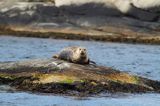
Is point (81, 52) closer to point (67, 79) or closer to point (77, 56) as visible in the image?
point (77, 56)

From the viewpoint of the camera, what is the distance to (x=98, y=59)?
31469 mm

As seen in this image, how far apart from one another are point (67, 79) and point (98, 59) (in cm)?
1449

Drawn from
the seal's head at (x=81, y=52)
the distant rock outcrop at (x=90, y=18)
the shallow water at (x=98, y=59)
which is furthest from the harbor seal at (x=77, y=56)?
the distant rock outcrop at (x=90, y=18)


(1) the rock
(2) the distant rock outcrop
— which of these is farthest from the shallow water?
(2) the distant rock outcrop

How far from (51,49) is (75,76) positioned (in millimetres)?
19418

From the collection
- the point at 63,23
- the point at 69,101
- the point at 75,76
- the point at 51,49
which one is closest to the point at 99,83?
the point at 75,76

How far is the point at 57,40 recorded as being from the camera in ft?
142

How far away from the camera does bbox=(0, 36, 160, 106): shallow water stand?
1561cm

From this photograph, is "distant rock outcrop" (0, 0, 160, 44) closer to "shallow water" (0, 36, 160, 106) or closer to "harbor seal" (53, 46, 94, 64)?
"shallow water" (0, 36, 160, 106)

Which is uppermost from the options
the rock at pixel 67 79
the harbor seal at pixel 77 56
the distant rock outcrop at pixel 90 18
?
the harbor seal at pixel 77 56

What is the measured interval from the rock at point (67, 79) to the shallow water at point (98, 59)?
2.02 ft

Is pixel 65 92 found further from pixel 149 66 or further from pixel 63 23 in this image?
pixel 63 23

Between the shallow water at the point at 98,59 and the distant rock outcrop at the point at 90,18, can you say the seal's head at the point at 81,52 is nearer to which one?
the shallow water at the point at 98,59

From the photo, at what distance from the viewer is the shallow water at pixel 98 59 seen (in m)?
15.6
